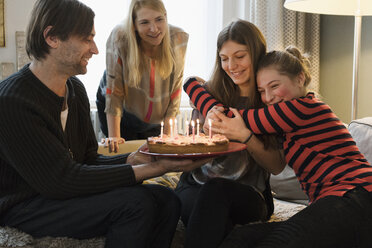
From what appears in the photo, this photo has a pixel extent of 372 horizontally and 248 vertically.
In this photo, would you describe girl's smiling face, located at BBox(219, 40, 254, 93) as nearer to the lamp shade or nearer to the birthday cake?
the birthday cake

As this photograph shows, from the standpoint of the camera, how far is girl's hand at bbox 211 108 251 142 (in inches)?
68.4

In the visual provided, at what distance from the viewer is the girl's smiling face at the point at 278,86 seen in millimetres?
1753

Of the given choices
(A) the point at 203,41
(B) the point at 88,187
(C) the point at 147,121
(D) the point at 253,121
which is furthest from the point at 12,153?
(A) the point at 203,41

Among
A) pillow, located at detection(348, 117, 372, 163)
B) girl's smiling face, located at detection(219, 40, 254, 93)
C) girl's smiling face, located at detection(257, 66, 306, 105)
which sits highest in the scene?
girl's smiling face, located at detection(219, 40, 254, 93)

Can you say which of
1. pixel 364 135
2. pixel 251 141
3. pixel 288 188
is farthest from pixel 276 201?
pixel 251 141

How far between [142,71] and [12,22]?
5.93 feet

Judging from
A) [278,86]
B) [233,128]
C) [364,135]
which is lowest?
[364,135]

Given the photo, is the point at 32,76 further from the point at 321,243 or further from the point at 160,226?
the point at 321,243

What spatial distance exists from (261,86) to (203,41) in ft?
8.82

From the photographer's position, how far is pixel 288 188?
2.29 meters

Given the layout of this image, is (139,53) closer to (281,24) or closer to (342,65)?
(281,24)

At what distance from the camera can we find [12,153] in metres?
1.48

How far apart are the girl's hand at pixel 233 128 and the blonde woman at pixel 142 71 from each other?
2.73ft

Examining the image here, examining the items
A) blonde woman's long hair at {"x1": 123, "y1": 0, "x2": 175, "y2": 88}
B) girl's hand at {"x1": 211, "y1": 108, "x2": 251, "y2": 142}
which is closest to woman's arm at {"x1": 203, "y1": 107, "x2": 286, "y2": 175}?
girl's hand at {"x1": 211, "y1": 108, "x2": 251, "y2": 142}
